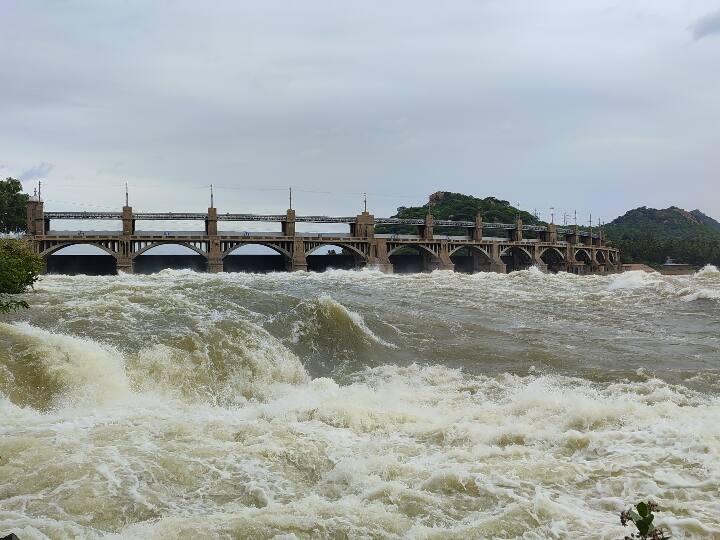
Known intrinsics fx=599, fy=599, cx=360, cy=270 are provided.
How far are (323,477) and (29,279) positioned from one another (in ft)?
55.4

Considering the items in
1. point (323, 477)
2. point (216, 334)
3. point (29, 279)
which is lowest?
point (323, 477)

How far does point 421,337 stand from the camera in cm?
2002

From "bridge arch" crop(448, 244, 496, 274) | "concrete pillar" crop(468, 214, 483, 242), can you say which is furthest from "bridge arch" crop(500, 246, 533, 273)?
"concrete pillar" crop(468, 214, 483, 242)

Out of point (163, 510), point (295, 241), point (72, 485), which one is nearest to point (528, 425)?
point (163, 510)

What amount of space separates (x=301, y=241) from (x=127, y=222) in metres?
17.2

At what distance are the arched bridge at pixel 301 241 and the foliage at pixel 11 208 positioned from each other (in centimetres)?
803

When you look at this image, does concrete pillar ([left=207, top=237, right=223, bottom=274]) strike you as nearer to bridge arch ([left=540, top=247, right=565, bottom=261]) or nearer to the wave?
the wave

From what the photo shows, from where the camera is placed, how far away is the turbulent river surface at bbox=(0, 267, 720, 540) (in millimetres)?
7191

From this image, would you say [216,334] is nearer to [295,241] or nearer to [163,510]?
[163,510]

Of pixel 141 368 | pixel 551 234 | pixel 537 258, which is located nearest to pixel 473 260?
pixel 537 258

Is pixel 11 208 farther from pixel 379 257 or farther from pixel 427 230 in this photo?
pixel 427 230

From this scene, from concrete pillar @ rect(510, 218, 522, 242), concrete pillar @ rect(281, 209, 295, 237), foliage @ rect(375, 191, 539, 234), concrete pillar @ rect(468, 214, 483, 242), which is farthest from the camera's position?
foliage @ rect(375, 191, 539, 234)

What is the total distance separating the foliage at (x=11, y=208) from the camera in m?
62.2

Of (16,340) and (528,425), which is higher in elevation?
(16,340)
